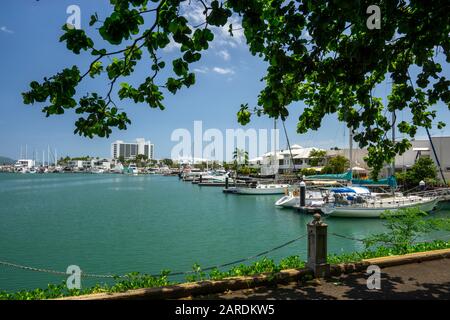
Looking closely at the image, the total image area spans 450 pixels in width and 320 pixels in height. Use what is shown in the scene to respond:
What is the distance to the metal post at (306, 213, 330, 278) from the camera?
8086 millimetres

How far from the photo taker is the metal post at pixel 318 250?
26.5 ft

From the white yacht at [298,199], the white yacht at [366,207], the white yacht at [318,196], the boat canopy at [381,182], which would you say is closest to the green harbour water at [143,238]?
the white yacht at [366,207]

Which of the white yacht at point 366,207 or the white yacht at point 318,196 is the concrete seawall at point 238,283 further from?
the white yacht at point 318,196

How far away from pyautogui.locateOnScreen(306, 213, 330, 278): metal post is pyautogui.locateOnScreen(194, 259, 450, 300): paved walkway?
276 millimetres

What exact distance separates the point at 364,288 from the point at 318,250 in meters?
1.29

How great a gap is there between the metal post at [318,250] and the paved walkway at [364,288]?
0.28 meters

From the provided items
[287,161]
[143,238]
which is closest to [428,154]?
[287,161]

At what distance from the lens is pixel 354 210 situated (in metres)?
32.6

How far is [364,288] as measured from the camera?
290 inches

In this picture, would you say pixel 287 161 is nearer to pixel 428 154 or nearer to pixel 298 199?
pixel 428 154

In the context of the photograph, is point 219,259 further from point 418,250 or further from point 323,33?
point 323,33

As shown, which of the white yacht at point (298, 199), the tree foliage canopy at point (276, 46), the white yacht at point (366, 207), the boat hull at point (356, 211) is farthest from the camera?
the white yacht at point (298, 199)

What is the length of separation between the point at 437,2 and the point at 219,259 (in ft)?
53.9
